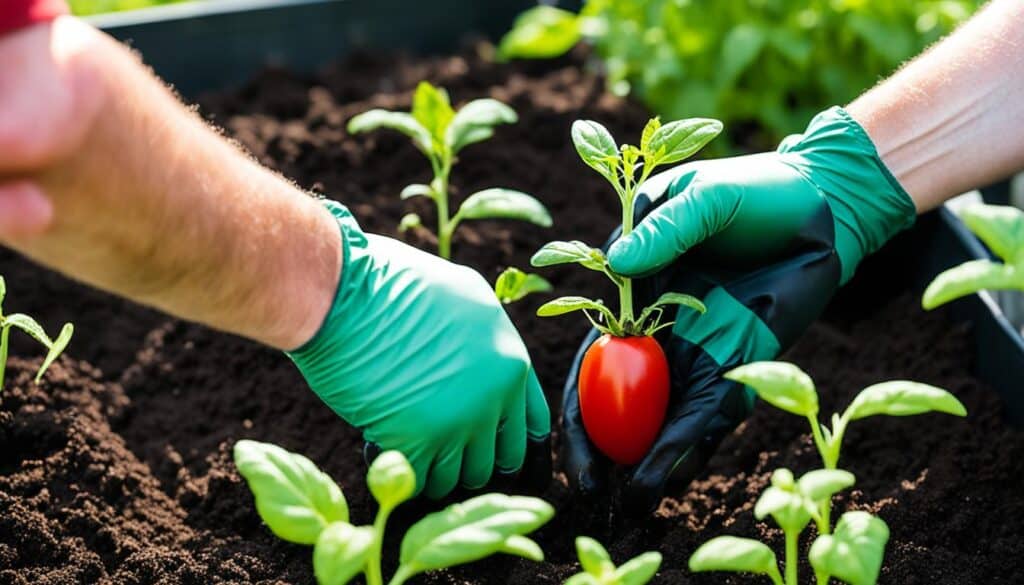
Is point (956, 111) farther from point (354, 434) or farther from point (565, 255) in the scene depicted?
point (354, 434)

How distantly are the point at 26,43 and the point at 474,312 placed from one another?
29.0 inches

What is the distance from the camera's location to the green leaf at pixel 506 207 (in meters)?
2.17

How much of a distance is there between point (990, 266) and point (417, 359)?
790mm

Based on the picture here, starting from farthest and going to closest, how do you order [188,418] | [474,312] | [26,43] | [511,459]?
1. [188,418]
2. [511,459]
3. [474,312]
4. [26,43]

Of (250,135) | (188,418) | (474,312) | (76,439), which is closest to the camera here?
(474,312)

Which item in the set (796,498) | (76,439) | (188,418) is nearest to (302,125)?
(188,418)

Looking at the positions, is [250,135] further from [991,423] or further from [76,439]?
[991,423]

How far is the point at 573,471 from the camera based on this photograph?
1976mm

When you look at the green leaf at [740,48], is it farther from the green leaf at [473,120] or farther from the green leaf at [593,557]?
the green leaf at [593,557]

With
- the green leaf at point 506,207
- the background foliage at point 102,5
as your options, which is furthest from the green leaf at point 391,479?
the background foliage at point 102,5

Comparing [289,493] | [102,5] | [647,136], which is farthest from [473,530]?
[102,5]

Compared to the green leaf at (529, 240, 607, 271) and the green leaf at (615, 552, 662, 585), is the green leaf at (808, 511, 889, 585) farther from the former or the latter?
the green leaf at (529, 240, 607, 271)

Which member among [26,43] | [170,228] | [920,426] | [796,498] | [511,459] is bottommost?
[920,426]

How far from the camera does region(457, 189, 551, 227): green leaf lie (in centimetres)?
217
